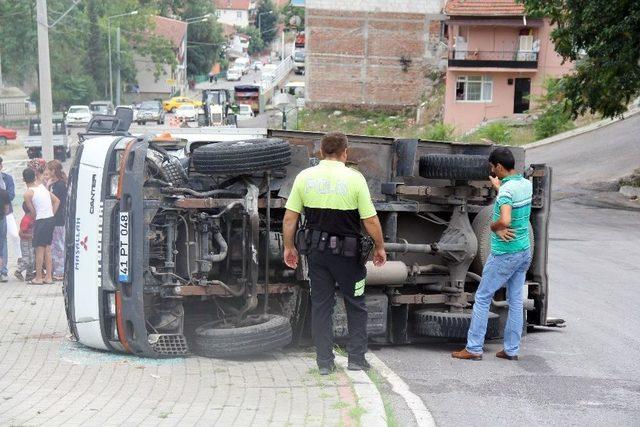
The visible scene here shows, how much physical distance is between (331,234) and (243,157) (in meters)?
1.20

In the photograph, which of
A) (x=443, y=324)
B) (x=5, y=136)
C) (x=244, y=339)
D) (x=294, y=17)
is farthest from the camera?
(x=294, y=17)

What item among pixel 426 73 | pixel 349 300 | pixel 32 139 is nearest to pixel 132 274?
pixel 349 300

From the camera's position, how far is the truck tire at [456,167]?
9070mm

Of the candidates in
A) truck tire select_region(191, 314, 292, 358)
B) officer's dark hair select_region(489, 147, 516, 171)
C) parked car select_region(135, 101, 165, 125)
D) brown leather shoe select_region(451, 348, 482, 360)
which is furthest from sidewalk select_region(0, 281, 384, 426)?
parked car select_region(135, 101, 165, 125)

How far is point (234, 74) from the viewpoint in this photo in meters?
122

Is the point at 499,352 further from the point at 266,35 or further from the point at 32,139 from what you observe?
the point at 266,35

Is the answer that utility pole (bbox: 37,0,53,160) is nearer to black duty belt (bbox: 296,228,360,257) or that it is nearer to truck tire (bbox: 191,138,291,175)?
truck tire (bbox: 191,138,291,175)

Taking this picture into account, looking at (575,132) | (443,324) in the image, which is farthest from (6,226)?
(575,132)

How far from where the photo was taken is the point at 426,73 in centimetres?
7450

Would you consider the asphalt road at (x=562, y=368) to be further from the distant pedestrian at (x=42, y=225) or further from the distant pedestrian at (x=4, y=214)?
the distant pedestrian at (x=4, y=214)

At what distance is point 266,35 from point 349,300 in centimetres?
16315

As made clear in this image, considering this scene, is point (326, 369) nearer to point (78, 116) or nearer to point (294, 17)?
point (78, 116)

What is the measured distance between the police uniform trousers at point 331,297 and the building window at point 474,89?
56006 mm

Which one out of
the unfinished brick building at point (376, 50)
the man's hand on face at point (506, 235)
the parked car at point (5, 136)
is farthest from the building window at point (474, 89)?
the man's hand on face at point (506, 235)
